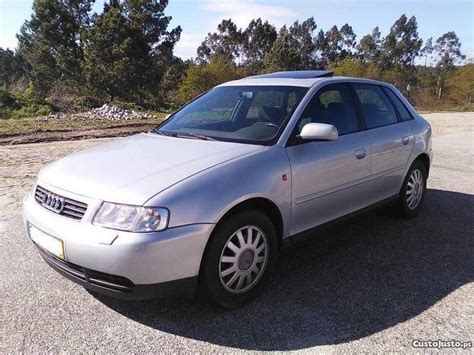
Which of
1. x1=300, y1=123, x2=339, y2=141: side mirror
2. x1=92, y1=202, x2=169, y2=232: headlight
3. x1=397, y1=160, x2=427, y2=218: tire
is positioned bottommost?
x1=397, y1=160, x2=427, y2=218: tire

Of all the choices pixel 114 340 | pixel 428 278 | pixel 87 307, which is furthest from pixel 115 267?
pixel 428 278

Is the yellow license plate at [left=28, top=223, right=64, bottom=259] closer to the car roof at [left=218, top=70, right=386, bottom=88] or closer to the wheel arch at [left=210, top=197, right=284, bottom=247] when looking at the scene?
the wheel arch at [left=210, top=197, right=284, bottom=247]

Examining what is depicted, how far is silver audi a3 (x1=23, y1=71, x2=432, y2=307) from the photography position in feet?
8.65

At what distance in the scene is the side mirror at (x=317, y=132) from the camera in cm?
337

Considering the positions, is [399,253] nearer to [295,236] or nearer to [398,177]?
[398,177]

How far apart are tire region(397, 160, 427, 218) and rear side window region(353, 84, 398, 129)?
69 cm

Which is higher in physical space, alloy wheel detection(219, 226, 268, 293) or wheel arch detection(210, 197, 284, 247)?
wheel arch detection(210, 197, 284, 247)

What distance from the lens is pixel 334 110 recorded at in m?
4.02

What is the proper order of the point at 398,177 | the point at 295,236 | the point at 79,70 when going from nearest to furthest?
the point at 295,236 → the point at 398,177 → the point at 79,70

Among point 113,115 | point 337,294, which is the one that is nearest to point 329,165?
point 337,294

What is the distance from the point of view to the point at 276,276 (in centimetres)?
363

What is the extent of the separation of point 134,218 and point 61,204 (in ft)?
2.10

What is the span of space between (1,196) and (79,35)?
3554 cm

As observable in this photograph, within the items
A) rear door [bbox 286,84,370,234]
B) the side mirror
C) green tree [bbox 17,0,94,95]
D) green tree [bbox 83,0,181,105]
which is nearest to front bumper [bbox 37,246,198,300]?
rear door [bbox 286,84,370,234]
